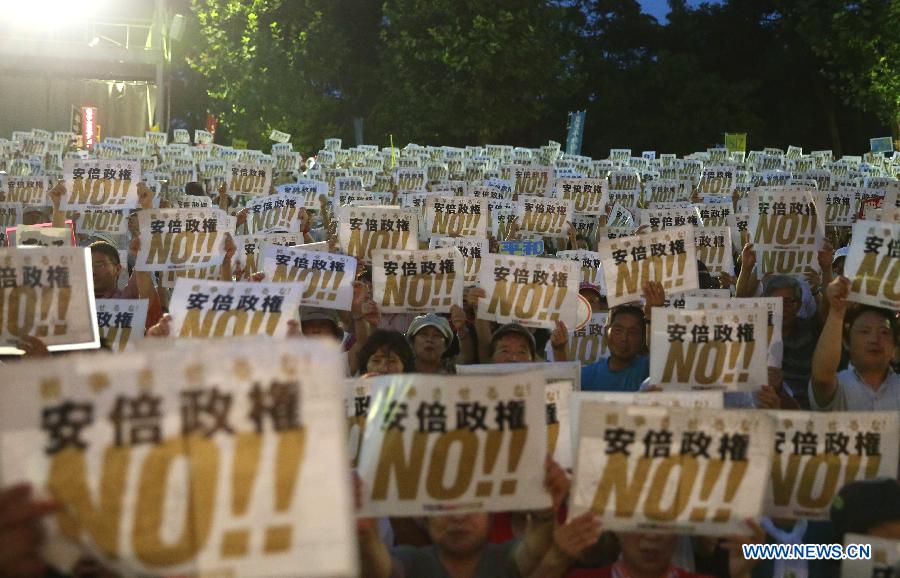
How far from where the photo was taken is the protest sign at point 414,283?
8.84 m

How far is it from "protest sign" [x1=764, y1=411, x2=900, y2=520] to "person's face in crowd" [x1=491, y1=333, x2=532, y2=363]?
222 centimetres

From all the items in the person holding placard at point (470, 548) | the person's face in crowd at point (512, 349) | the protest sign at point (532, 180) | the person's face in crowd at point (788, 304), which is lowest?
the person holding placard at point (470, 548)

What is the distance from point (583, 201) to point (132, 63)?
101 feet

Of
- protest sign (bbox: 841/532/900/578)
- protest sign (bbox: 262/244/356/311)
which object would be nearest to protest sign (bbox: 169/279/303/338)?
protest sign (bbox: 262/244/356/311)

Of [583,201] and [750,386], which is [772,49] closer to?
[583,201]

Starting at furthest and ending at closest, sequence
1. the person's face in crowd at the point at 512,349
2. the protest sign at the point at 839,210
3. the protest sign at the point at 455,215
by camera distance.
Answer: the protest sign at the point at 839,210 < the protest sign at the point at 455,215 < the person's face in crowd at the point at 512,349

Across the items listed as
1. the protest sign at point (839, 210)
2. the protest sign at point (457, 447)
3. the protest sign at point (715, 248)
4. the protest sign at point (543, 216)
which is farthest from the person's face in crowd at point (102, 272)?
the protest sign at point (839, 210)

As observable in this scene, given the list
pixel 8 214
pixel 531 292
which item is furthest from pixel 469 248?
pixel 8 214

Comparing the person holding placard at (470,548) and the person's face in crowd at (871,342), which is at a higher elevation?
the person's face in crowd at (871,342)

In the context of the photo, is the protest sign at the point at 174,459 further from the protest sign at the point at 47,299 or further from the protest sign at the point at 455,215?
the protest sign at the point at 455,215

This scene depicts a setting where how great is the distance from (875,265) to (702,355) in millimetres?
1139

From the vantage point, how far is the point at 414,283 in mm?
8844

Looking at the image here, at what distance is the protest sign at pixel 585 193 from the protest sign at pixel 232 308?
31.8 feet

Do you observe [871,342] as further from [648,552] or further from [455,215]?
[455,215]
